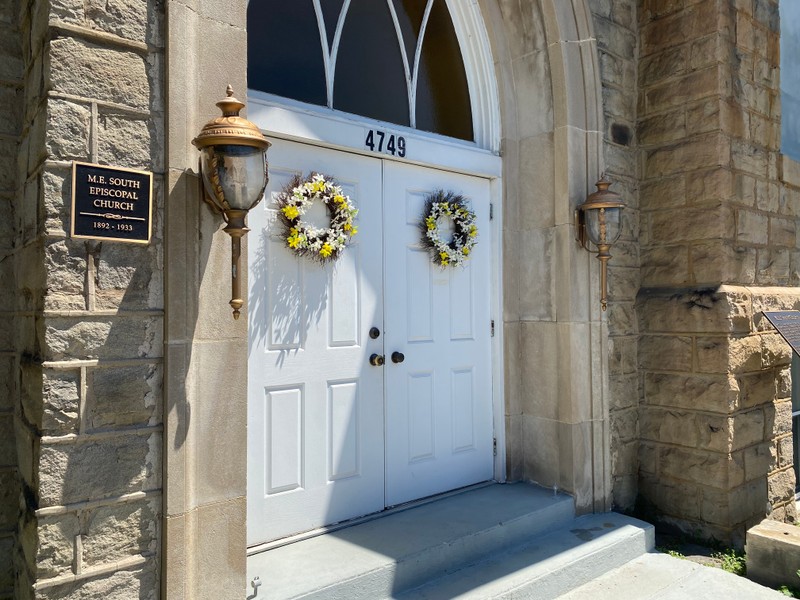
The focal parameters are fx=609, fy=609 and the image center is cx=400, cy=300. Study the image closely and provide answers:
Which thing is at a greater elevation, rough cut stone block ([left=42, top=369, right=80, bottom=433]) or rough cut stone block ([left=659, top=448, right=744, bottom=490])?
rough cut stone block ([left=42, top=369, right=80, bottom=433])

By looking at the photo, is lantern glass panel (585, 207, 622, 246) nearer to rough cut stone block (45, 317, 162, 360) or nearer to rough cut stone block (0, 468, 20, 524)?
rough cut stone block (45, 317, 162, 360)

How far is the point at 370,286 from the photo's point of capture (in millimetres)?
3777

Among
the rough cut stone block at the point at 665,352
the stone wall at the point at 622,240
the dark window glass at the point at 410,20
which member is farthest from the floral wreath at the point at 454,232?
the rough cut stone block at the point at 665,352

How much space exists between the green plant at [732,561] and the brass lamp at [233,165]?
3465mm

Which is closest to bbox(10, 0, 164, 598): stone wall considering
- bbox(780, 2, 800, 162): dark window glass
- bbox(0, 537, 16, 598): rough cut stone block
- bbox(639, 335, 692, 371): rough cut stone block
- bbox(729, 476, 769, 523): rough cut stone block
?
bbox(0, 537, 16, 598): rough cut stone block

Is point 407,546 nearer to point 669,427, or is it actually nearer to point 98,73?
point 669,427

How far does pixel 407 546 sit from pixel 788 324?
3.07m

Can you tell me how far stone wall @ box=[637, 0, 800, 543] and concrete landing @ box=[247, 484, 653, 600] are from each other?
67cm

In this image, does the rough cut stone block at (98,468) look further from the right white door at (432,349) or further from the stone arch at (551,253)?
the stone arch at (551,253)

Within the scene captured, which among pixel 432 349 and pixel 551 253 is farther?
pixel 551 253

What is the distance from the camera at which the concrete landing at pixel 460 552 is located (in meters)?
2.95

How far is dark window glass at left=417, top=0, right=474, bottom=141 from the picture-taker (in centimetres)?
420

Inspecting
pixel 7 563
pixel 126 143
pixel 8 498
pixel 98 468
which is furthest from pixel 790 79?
pixel 7 563

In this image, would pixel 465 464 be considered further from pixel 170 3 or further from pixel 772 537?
pixel 170 3
